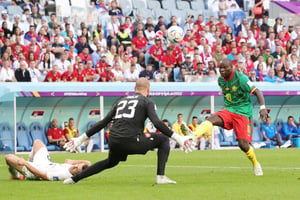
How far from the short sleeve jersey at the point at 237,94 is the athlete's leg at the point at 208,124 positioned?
12.7 inches

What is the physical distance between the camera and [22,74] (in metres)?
25.5

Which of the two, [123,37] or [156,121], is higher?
[123,37]

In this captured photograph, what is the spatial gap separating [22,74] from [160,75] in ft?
17.0

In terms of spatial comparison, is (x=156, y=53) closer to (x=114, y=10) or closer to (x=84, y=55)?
(x=84, y=55)

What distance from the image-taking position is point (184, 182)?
1249 centimetres

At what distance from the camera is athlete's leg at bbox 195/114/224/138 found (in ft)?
44.1

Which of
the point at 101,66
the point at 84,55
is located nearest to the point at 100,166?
the point at 101,66

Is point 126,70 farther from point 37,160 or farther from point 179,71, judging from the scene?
point 37,160

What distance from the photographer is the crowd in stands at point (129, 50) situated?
1037 inches

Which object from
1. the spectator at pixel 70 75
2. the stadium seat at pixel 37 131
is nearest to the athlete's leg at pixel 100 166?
the spectator at pixel 70 75

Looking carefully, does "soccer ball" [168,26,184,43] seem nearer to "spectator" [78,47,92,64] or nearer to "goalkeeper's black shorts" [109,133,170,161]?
"spectator" [78,47,92,64]

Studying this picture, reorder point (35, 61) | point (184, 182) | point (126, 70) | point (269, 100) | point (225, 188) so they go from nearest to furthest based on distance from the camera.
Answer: point (225, 188)
point (184, 182)
point (35, 61)
point (126, 70)
point (269, 100)

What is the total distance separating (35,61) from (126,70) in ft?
11.1

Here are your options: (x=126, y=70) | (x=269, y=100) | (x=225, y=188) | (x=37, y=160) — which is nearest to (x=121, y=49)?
(x=126, y=70)
